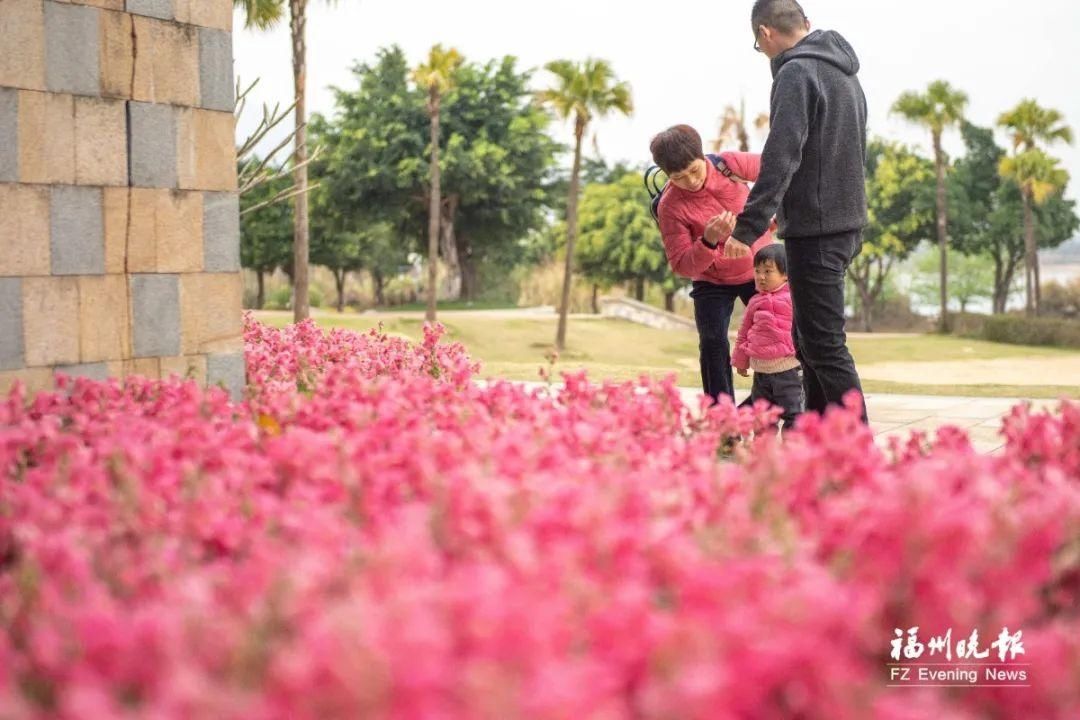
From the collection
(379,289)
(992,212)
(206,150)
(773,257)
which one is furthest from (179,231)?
(992,212)

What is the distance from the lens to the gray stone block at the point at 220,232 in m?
5.29

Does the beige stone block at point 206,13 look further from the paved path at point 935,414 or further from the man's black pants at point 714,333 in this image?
the man's black pants at point 714,333

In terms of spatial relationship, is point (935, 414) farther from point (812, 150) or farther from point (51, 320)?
point (51, 320)

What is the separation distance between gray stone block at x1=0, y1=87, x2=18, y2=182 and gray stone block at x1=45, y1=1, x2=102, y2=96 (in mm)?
168

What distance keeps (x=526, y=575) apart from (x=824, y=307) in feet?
11.7

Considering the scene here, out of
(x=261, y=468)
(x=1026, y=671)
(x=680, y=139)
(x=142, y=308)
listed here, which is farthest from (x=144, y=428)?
(x=680, y=139)

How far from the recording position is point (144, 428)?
3.42 metres

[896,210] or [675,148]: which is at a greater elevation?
[896,210]

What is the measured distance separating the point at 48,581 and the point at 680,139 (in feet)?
15.0

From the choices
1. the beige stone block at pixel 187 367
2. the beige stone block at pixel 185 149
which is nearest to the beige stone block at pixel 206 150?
the beige stone block at pixel 185 149

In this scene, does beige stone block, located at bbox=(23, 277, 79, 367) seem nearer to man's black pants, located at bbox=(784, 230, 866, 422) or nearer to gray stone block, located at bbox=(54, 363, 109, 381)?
gray stone block, located at bbox=(54, 363, 109, 381)

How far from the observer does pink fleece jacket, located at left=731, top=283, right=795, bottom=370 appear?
642 cm

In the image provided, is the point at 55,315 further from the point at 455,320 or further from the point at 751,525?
the point at 455,320

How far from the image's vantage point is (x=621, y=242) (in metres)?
45.3
